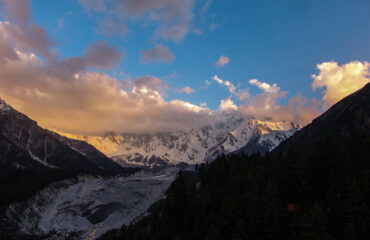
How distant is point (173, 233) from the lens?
117125 mm

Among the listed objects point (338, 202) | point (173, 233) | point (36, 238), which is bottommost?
point (36, 238)

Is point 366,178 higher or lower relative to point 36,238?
higher

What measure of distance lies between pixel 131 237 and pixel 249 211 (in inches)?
2877

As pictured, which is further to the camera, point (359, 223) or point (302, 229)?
point (302, 229)

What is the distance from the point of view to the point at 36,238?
179 m

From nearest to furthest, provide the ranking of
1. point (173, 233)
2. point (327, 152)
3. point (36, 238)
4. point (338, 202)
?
point (338, 202) < point (327, 152) < point (173, 233) < point (36, 238)

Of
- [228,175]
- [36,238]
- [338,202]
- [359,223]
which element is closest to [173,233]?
[228,175]

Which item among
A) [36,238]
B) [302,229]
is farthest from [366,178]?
[36,238]

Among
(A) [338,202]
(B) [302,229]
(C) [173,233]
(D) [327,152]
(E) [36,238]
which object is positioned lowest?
(E) [36,238]

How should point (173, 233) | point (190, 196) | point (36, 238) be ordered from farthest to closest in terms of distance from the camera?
point (36, 238) < point (190, 196) < point (173, 233)

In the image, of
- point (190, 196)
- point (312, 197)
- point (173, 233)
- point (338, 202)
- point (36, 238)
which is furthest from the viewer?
point (36, 238)

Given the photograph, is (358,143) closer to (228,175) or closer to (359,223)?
(359,223)

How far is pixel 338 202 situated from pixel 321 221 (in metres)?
12.2

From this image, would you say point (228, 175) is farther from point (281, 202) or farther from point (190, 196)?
point (281, 202)
